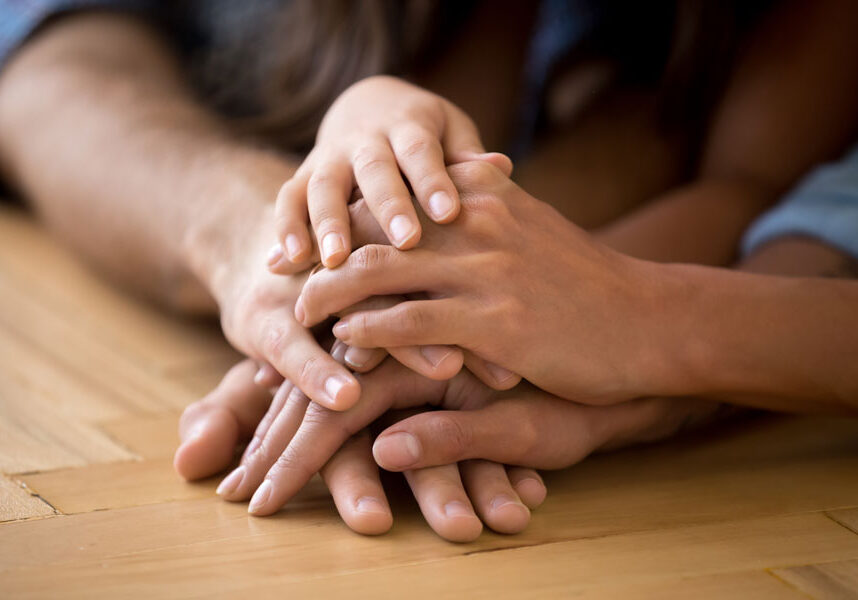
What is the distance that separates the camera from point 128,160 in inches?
43.3

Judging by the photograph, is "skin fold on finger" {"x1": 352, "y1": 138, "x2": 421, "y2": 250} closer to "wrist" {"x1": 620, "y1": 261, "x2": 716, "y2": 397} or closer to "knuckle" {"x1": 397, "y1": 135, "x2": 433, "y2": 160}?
"knuckle" {"x1": 397, "y1": 135, "x2": 433, "y2": 160}

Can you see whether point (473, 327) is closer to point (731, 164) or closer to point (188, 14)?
point (731, 164)

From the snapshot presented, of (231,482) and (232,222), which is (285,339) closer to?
(231,482)

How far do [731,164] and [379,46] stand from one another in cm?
44

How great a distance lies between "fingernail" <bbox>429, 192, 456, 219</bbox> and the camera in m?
0.66

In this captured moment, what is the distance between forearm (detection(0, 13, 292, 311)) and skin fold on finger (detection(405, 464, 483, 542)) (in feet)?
1.00

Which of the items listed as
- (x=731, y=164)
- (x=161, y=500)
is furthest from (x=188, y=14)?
(x=161, y=500)

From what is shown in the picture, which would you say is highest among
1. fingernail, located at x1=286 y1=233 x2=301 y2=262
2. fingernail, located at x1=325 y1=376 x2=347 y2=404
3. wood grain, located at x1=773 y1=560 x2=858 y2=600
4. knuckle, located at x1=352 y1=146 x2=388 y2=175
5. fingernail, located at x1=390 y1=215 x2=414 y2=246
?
knuckle, located at x1=352 y1=146 x2=388 y2=175

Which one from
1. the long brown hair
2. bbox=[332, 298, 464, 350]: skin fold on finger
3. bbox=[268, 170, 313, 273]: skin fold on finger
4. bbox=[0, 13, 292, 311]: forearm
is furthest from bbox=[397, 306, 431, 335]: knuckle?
the long brown hair

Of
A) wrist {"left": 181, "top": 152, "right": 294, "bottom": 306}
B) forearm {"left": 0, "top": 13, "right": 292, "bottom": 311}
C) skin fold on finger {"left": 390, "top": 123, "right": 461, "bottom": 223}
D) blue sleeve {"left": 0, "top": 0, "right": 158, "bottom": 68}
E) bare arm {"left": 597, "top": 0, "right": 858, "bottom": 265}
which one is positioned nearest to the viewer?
skin fold on finger {"left": 390, "top": 123, "right": 461, "bottom": 223}

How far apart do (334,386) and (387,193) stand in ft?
0.45

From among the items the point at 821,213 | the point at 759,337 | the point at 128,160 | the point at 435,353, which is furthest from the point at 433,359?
the point at 128,160

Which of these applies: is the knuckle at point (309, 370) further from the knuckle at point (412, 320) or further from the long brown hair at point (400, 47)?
the long brown hair at point (400, 47)

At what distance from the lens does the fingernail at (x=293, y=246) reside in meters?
0.69
